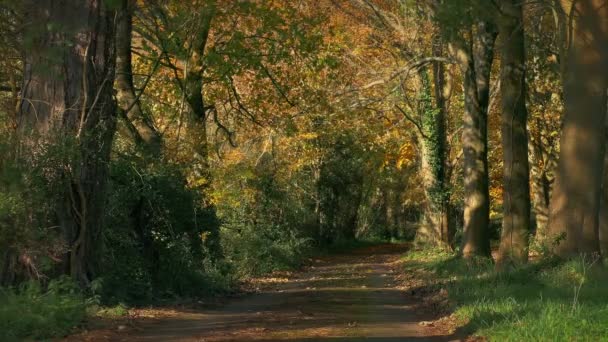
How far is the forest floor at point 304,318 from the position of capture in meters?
12.6

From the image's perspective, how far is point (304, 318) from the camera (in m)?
15.0

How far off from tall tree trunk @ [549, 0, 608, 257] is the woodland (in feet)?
0.11

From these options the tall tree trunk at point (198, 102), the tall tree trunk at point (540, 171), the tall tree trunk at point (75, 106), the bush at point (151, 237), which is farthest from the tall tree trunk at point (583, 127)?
the tall tree trunk at point (540, 171)

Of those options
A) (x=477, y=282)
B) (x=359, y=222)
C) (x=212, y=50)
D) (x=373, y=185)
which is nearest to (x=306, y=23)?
(x=212, y=50)

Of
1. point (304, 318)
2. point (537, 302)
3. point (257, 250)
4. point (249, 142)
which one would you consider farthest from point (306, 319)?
point (249, 142)

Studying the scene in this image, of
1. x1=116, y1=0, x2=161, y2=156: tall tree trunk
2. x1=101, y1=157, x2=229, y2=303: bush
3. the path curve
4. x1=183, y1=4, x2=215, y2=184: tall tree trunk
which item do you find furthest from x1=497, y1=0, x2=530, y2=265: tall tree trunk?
x1=116, y1=0, x2=161, y2=156: tall tree trunk

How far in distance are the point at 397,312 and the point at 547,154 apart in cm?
2612

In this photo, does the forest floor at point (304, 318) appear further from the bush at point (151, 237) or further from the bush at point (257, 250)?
the bush at point (257, 250)

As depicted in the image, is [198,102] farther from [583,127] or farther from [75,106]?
[583,127]

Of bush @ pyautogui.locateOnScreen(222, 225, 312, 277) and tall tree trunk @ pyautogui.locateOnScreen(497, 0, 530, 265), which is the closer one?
tall tree trunk @ pyautogui.locateOnScreen(497, 0, 530, 265)

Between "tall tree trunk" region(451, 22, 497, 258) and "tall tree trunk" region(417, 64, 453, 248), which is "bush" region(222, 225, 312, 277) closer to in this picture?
"tall tree trunk" region(417, 64, 453, 248)

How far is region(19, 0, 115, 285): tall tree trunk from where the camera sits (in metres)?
15.8

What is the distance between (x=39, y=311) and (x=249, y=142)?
28.5 m

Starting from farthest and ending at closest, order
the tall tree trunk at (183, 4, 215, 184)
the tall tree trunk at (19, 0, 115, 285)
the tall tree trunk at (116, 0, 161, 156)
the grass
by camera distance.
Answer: the tall tree trunk at (183, 4, 215, 184), the tall tree trunk at (116, 0, 161, 156), the tall tree trunk at (19, 0, 115, 285), the grass
